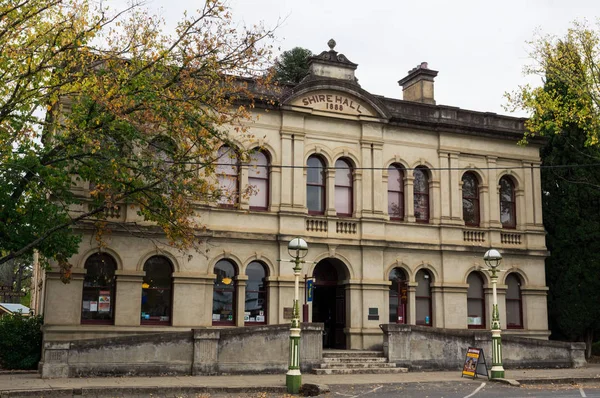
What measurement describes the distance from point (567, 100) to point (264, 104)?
1326 centimetres

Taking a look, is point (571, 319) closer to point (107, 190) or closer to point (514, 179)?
point (514, 179)

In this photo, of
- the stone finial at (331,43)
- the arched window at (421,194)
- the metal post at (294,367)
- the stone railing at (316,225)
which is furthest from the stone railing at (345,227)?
the metal post at (294,367)

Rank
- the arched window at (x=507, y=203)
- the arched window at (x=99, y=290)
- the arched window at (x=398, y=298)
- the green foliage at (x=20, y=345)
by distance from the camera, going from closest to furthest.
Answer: the arched window at (x=99, y=290) → the green foliage at (x=20, y=345) → the arched window at (x=398, y=298) → the arched window at (x=507, y=203)

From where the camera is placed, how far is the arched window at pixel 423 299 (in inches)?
1003

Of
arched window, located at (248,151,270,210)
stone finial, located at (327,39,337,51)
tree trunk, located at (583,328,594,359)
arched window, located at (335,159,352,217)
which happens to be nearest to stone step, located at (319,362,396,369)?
arched window, located at (335,159,352,217)

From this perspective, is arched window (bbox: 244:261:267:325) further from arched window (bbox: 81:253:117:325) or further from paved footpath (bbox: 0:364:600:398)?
arched window (bbox: 81:253:117:325)

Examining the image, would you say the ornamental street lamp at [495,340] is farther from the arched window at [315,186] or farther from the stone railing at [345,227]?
the arched window at [315,186]

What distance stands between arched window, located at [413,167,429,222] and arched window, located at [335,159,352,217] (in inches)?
112

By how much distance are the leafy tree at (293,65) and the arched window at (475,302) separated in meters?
19.7

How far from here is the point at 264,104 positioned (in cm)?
2408

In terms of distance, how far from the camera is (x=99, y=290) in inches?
834

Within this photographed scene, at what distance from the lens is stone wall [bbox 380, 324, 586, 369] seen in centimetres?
2195

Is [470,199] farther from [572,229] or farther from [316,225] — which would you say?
[316,225]

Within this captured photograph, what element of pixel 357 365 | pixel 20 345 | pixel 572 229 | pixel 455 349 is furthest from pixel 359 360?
pixel 572 229
